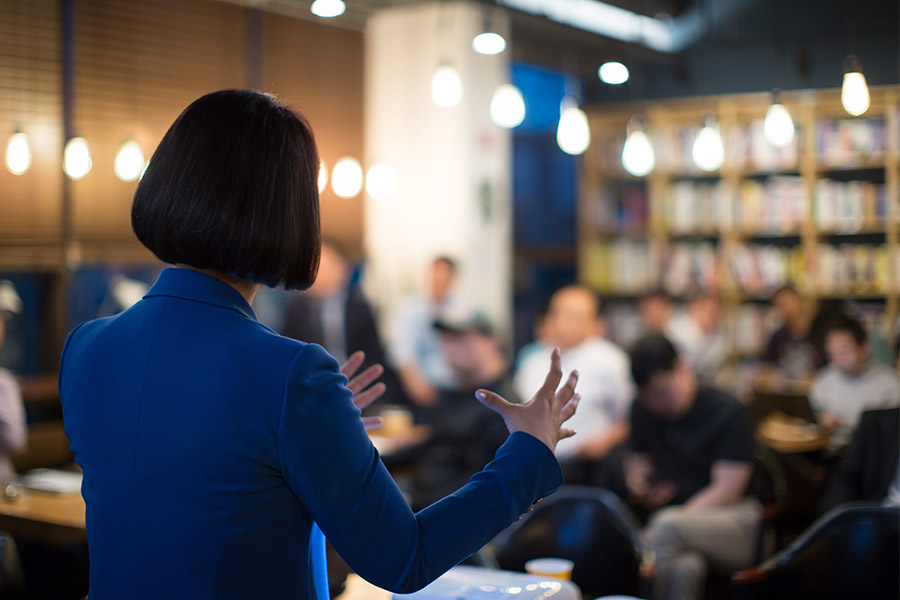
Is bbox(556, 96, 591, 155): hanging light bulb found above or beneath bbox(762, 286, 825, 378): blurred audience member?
above

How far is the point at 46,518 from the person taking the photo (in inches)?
127

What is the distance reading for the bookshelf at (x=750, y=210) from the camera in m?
7.59

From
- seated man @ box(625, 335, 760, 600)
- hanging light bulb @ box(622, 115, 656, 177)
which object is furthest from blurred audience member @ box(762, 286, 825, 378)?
seated man @ box(625, 335, 760, 600)

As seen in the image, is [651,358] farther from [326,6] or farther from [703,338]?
[703,338]

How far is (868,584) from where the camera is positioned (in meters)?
2.58

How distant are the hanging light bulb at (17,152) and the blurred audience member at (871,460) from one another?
4530 mm

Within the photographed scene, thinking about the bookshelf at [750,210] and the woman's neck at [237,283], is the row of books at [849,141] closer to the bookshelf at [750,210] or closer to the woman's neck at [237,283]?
the bookshelf at [750,210]

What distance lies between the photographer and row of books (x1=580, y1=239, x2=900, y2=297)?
762 cm

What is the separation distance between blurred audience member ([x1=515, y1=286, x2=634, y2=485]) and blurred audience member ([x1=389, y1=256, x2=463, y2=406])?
51.3 inches

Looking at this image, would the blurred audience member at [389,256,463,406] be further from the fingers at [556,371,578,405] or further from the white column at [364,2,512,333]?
the fingers at [556,371,578,405]

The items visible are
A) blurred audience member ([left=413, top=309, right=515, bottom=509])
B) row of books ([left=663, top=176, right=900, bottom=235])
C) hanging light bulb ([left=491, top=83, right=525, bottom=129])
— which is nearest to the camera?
blurred audience member ([left=413, top=309, right=515, bottom=509])

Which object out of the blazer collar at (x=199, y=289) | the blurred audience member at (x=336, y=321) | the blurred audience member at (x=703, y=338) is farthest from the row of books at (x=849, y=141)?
the blazer collar at (x=199, y=289)

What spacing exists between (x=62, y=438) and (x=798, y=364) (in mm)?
5411

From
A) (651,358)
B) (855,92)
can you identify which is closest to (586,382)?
(651,358)
